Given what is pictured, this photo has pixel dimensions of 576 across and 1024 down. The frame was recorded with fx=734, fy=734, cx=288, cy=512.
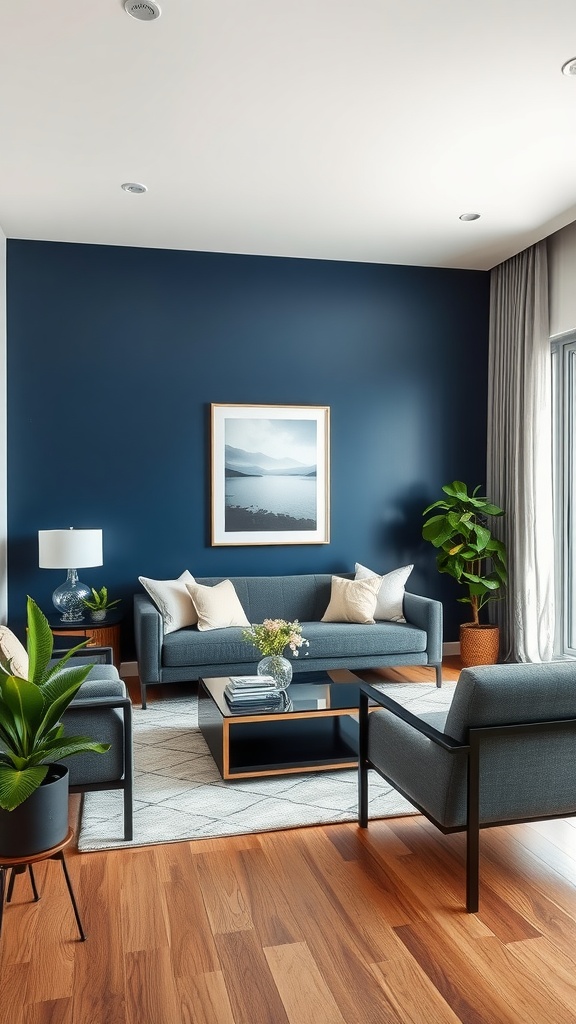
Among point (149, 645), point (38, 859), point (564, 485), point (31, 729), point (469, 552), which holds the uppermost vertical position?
point (564, 485)

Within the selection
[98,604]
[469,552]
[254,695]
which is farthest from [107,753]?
[469,552]

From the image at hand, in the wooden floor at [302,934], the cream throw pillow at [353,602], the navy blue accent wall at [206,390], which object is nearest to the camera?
the wooden floor at [302,934]

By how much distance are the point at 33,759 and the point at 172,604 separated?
2.86 m

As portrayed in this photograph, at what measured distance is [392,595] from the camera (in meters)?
5.39

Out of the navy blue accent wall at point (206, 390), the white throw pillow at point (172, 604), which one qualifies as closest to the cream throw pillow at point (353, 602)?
the navy blue accent wall at point (206, 390)

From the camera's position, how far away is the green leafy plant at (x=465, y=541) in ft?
18.1

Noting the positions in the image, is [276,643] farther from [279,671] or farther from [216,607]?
[216,607]

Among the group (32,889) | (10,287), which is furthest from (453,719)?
(10,287)

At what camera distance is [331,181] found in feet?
14.0

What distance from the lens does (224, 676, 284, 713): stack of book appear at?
11.3 feet

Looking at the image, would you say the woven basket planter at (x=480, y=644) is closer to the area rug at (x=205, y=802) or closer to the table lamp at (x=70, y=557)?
the area rug at (x=205, y=802)

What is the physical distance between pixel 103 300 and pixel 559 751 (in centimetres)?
445

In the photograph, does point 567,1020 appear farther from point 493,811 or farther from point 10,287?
point 10,287

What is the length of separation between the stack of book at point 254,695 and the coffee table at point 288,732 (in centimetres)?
4
